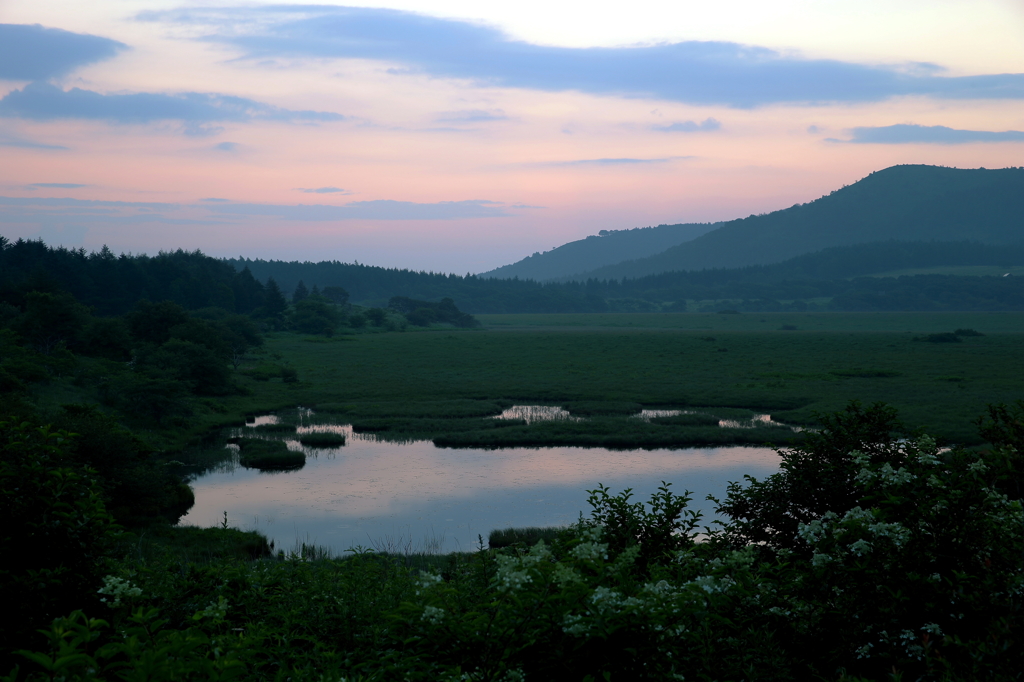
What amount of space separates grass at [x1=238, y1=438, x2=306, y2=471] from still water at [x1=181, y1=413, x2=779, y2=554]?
2.22ft

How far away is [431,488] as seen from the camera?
1208 inches

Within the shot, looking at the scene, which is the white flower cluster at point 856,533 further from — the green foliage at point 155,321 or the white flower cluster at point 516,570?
the green foliage at point 155,321

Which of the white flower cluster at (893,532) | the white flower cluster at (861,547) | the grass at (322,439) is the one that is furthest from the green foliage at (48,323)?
the white flower cluster at (893,532)

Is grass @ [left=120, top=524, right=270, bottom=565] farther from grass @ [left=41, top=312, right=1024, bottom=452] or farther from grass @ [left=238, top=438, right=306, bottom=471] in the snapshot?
grass @ [left=41, top=312, right=1024, bottom=452]

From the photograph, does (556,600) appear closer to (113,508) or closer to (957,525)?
(957,525)

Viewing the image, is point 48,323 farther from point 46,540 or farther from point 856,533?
point 856,533

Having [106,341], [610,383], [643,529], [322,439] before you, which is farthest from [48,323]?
[643,529]

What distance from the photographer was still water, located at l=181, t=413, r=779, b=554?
25.0 meters

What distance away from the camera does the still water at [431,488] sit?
25.0 meters

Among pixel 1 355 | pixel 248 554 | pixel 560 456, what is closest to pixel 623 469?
pixel 560 456

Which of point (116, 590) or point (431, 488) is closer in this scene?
point (116, 590)

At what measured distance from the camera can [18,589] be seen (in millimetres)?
6961

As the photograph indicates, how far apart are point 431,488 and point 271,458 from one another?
10011 mm

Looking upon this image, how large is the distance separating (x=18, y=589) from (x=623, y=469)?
95.1 ft
